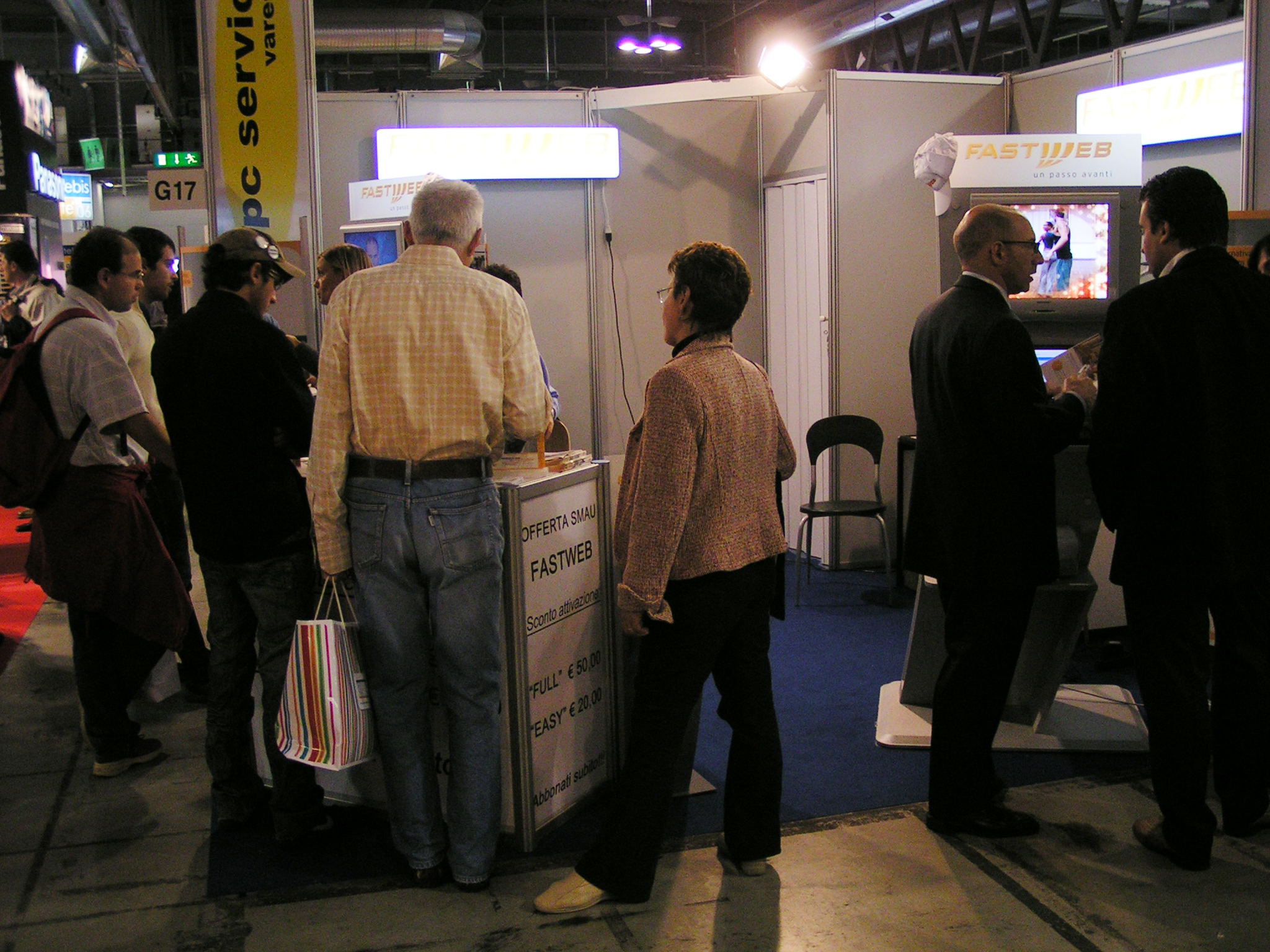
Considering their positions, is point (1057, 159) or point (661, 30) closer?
point (1057, 159)

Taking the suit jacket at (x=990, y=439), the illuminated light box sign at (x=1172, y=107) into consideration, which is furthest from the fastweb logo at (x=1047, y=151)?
the suit jacket at (x=990, y=439)

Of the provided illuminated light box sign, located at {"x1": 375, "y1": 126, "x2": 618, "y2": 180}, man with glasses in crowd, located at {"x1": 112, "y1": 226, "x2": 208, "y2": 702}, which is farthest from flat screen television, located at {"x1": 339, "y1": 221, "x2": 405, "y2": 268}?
→ man with glasses in crowd, located at {"x1": 112, "y1": 226, "x2": 208, "y2": 702}

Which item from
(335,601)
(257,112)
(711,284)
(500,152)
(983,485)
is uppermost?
(500,152)

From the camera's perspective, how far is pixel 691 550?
234cm

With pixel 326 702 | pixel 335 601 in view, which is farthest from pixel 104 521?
pixel 326 702

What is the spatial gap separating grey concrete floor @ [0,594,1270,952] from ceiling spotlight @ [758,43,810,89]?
4.08 meters

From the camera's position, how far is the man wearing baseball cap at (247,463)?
272 centimetres

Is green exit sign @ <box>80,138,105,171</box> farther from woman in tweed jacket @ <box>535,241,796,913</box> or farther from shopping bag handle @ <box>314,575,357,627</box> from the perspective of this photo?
woman in tweed jacket @ <box>535,241,796,913</box>

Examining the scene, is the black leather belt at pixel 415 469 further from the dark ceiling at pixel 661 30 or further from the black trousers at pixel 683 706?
the dark ceiling at pixel 661 30

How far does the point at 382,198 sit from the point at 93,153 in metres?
13.1

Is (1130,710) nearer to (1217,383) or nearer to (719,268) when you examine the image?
(1217,383)

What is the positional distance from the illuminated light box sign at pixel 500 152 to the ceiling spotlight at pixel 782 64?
913mm

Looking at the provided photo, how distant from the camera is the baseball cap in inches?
109

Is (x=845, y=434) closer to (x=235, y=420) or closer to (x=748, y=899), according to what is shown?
(x=748, y=899)
